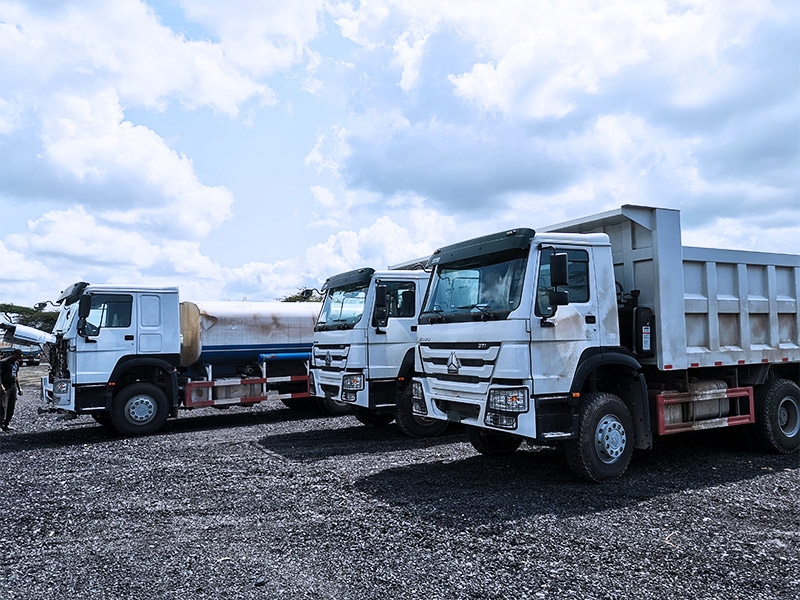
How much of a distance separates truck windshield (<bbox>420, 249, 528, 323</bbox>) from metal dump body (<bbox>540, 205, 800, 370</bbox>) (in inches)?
65.6

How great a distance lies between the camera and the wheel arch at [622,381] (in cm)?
721

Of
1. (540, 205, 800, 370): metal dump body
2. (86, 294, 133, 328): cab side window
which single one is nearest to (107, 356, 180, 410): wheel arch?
(86, 294, 133, 328): cab side window

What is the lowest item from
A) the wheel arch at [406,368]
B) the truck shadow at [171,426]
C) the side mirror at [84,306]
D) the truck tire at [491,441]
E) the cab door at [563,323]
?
the truck shadow at [171,426]

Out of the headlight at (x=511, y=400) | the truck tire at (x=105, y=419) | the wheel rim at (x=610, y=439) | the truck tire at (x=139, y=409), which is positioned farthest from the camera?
the truck tire at (x=105, y=419)

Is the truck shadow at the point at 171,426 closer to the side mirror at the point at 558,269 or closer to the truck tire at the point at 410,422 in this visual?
the truck tire at the point at 410,422

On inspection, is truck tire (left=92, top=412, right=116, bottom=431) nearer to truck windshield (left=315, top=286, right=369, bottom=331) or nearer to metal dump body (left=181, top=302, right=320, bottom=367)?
metal dump body (left=181, top=302, right=320, bottom=367)

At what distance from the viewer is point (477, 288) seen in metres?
7.52

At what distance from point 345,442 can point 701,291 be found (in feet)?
19.1

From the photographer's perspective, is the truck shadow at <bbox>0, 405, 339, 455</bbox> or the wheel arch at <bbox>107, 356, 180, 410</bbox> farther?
the wheel arch at <bbox>107, 356, 180, 410</bbox>

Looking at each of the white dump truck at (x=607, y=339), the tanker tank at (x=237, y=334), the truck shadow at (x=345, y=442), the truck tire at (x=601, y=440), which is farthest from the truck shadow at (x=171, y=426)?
the truck tire at (x=601, y=440)

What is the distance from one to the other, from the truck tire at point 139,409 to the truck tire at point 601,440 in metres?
8.23

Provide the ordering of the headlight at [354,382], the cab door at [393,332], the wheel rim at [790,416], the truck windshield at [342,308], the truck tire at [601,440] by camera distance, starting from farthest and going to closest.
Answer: the truck windshield at [342,308] < the cab door at [393,332] < the headlight at [354,382] < the wheel rim at [790,416] < the truck tire at [601,440]

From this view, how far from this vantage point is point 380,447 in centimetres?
1022

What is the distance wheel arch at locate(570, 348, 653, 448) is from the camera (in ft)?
23.7
